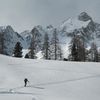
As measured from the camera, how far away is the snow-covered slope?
33344 mm

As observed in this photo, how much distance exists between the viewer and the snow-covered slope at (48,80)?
3334 centimetres

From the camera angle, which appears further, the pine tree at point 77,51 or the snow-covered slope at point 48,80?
the pine tree at point 77,51

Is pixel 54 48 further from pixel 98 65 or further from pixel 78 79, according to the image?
pixel 78 79

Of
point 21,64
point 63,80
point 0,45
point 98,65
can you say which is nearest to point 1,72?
point 21,64

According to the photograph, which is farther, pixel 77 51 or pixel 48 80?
pixel 77 51

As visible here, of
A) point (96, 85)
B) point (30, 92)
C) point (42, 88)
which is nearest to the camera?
point (30, 92)

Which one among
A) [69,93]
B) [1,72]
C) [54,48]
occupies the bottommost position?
[69,93]

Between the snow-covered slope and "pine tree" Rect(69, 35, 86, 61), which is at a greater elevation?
"pine tree" Rect(69, 35, 86, 61)

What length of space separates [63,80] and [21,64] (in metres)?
9.66

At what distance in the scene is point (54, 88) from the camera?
36406 millimetres

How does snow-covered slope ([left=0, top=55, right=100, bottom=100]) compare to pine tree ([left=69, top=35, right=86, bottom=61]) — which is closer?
snow-covered slope ([left=0, top=55, right=100, bottom=100])

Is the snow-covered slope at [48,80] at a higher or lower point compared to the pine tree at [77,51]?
lower

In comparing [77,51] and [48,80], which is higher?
[77,51]

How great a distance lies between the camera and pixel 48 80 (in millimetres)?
39906
